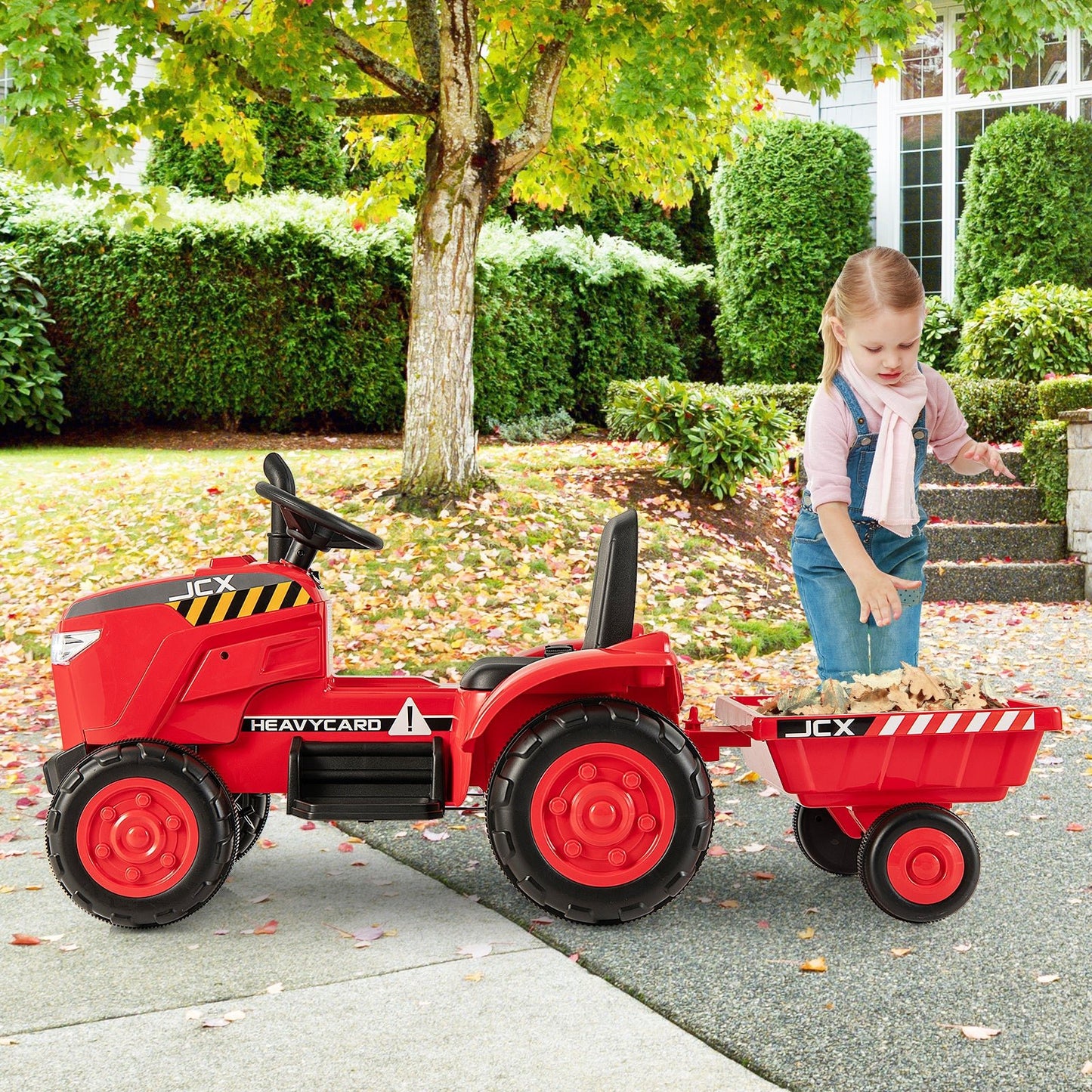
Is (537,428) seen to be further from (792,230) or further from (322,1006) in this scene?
(322,1006)

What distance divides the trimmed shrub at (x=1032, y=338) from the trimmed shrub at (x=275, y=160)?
27.8 ft

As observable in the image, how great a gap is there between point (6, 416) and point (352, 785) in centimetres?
1147

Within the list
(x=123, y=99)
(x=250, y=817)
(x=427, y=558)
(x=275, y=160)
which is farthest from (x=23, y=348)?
(x=250, y=817)

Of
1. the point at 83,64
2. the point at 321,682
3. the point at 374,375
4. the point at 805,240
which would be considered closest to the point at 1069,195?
the point at 805,240

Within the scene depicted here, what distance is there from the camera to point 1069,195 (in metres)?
14.2

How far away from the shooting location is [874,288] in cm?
311

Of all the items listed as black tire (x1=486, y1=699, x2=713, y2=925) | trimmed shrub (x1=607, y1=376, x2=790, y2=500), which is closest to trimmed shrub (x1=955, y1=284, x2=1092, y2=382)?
trimmed shrub (x1=607, y1=376, x2=790, y2=500)

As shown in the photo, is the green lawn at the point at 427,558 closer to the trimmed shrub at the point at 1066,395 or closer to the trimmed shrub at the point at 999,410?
the trimmed shrub at the point at 1066,395

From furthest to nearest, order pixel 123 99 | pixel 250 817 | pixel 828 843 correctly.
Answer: pixel 123 99, pixel 250 817, pixel 828 843

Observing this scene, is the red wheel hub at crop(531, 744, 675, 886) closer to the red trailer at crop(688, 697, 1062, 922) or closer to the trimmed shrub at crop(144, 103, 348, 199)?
the red trailer at crop(688, 697, 1062, 922)

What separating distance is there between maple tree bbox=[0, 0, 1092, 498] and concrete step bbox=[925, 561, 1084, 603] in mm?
3533

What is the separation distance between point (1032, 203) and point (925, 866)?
12.7 meters

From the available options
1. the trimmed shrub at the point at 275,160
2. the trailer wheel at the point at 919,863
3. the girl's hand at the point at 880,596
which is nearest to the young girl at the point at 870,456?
→ the girl's hand at the point at 880,596

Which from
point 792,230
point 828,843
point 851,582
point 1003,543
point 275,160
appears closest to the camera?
point 851,582
